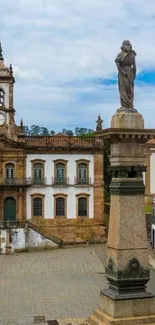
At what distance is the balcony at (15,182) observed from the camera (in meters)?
43.1

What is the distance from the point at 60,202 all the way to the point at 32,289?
59.5ft

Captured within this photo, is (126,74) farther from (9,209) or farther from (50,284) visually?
(9,209)

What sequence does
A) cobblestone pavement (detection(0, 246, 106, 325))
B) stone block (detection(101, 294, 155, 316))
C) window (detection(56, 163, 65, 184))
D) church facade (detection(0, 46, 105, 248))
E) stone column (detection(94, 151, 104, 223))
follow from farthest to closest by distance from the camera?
1. stone column (detection(94, 151, 104, 223))
2. window (detection(56, 163, 65, 184))
3. church facade (detection(0, 46, 105, 248))
4. cobblestone pavement (detection(0, 246, 106, 325))
5. stone block (detection(101, 294, 155, 316))

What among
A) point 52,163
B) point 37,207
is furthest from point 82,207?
point 52,163

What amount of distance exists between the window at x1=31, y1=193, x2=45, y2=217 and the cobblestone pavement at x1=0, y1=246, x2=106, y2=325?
4282 millimetres

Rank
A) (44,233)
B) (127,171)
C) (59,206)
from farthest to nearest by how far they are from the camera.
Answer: (59,206)
(44,233)
(127,171)

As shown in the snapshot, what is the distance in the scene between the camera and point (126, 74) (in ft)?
43.7

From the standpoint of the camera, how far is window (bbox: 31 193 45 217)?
1734 inches

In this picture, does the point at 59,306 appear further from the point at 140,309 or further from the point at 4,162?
the point at 4,162

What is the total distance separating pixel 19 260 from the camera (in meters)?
36.3

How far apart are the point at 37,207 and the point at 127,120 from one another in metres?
31.6

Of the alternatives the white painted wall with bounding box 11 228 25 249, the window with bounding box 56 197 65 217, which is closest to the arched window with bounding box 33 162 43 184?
A: the window with bounding box 56 197 65 217

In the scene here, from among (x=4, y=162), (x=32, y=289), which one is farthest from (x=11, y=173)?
(x=32, y=289)

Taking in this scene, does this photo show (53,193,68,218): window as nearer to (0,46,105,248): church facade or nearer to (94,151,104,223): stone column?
(0,46,105,248): church facade
